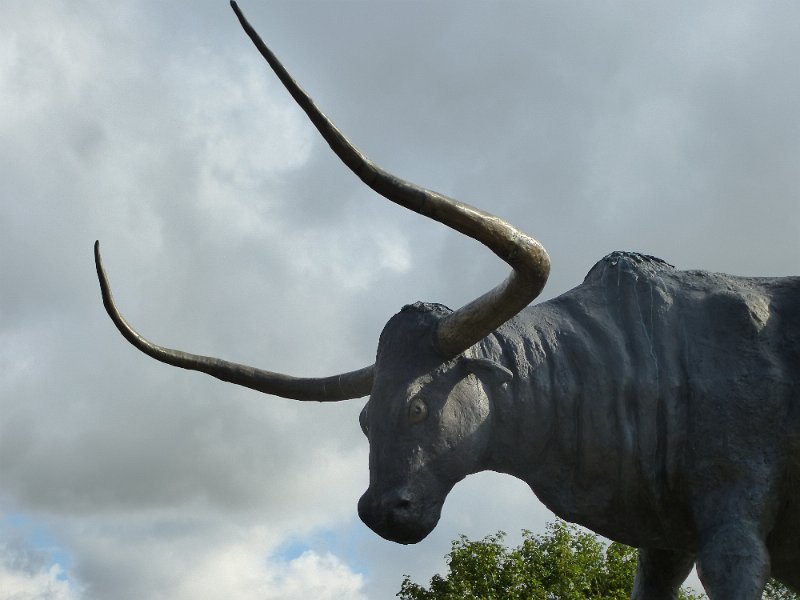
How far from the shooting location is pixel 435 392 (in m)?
6.09

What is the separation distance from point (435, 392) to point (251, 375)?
166 cm

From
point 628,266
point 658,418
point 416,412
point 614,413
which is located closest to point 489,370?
point 416,412

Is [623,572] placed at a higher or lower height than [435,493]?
higher

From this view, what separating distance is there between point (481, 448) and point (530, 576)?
2052 centimetres

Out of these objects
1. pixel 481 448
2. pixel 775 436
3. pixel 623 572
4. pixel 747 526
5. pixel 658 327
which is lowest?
pixel 747 526

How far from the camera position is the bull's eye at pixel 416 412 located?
6.01 m

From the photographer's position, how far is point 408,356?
6.22 m

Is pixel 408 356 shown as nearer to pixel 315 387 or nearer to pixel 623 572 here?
pixel 315 387

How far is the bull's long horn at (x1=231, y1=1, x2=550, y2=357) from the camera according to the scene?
17.1 ft

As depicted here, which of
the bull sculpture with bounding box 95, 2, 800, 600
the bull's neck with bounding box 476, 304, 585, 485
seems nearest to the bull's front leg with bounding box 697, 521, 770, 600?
the bull sculpture with bounding box 95, 2, 800, 600

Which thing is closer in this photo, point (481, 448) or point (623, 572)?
point (481, 448)

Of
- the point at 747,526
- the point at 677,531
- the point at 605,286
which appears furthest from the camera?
the point at 605,286

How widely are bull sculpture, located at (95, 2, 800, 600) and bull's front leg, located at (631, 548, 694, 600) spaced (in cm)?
58

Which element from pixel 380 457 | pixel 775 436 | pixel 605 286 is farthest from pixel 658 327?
pixel 380 457
